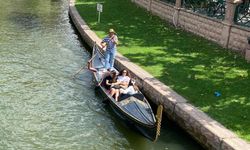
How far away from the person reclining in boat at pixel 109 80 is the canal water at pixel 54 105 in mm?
559

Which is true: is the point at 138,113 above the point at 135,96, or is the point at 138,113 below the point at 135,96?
below

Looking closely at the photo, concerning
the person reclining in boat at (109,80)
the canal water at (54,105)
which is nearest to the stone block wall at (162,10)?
the canal water at (54,105)

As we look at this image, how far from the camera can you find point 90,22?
1036 inches

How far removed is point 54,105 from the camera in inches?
587

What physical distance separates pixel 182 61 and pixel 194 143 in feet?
19.4

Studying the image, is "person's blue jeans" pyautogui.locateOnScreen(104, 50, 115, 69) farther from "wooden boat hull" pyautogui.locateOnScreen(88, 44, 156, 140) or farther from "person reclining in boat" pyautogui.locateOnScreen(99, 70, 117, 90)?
"wooden boat hull" pyautogui.locateOnScreen(88, 44, 156, 140)

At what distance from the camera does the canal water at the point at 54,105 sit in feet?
40.7

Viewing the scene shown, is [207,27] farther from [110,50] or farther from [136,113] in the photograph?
[136,113]

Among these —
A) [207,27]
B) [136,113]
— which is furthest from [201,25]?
[136,113]

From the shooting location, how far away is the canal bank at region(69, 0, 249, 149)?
441 inches

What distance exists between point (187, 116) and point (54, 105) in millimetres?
4536

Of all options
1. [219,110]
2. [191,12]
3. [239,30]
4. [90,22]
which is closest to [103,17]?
[90,22]

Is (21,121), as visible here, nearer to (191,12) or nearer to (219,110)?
(219,110)

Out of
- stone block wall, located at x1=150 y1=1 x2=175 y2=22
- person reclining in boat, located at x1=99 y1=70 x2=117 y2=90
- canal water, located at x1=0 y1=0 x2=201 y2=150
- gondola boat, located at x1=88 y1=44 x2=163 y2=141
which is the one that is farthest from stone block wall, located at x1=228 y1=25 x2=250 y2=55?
stone block wall, located at x1=150 y1=1 x2=175 y2=22
